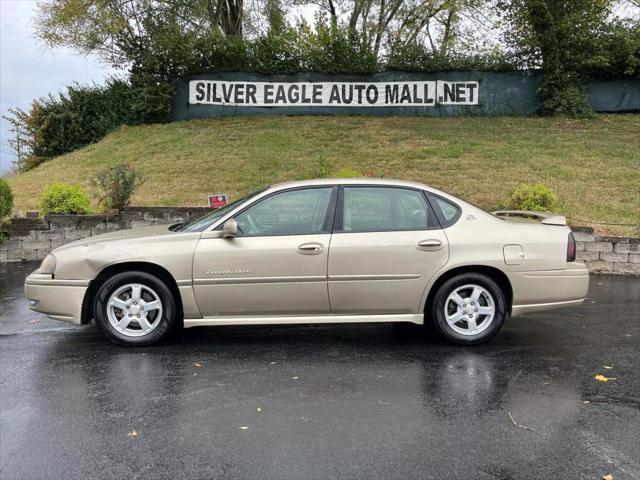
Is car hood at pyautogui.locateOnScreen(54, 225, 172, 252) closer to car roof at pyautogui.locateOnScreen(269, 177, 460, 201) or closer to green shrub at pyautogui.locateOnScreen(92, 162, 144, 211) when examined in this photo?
car roof at pyautogui.locateOnScreen(269, 177, 460, 201)

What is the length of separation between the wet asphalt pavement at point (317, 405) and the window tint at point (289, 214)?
3.47 ft

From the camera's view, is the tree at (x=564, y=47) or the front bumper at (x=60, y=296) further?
the tree at (x=564, y=47)

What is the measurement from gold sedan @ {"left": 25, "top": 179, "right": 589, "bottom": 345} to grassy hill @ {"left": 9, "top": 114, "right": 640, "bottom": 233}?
16.4ft

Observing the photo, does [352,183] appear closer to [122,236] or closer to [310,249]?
[310,249]

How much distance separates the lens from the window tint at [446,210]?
4.93 meters

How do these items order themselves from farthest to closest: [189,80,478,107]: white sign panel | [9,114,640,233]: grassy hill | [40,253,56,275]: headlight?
[189,80,478,107]: white sign panel < [9,114,640,233]: grassy hill < [40,253,56,275]: headlight

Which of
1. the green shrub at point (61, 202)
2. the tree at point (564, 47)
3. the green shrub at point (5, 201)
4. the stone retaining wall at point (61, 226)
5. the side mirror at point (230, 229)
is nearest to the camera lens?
the side mirror at point (230, 229)

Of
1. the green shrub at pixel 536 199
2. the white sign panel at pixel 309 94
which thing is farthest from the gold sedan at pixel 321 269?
the white sign panel at pixel 309 94

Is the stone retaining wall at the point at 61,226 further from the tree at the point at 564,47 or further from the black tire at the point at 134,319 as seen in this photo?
the tree at the point at 564,47

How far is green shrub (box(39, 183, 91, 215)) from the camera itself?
916cm

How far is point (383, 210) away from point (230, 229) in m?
1.38

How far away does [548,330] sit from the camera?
221 inches

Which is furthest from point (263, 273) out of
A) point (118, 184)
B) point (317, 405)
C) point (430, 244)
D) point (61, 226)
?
point (61, 226)

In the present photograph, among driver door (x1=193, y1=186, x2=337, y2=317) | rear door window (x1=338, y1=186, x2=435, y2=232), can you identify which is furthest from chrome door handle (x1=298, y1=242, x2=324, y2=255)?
rear door window (x1=338, y1=186, x2=435, y2=232)
